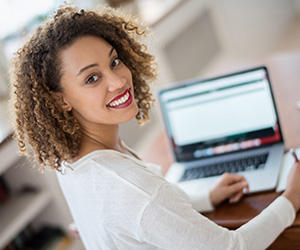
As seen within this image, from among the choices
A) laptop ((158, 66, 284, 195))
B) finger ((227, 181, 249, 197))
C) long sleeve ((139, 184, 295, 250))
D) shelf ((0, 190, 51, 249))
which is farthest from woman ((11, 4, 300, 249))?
shelf ((0, 190, 51, 249))

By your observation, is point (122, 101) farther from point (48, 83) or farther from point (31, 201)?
point (31, 201)

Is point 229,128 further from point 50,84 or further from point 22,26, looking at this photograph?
point 22,26

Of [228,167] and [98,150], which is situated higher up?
[98,150]

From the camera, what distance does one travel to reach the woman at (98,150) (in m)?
0.98

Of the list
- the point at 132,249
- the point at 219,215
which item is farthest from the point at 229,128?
the point at 132,249

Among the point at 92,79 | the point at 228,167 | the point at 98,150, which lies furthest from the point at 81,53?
the point at 228,167

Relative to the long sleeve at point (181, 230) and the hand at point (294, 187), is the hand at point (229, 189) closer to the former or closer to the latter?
the hand at point (294, 187)

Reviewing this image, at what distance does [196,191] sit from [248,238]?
1.30ft

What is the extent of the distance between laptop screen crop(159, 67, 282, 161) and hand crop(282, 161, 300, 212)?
284mm

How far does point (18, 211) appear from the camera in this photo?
2.14 metres

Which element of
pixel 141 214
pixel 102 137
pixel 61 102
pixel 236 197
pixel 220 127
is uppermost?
pixel 61 102

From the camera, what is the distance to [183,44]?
3986 mm

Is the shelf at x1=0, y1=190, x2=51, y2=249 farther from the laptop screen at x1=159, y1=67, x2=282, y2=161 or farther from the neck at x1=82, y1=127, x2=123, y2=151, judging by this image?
the neck at x1=82, y1=127, x2=123, y2=151

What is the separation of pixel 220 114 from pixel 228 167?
0.20 m
